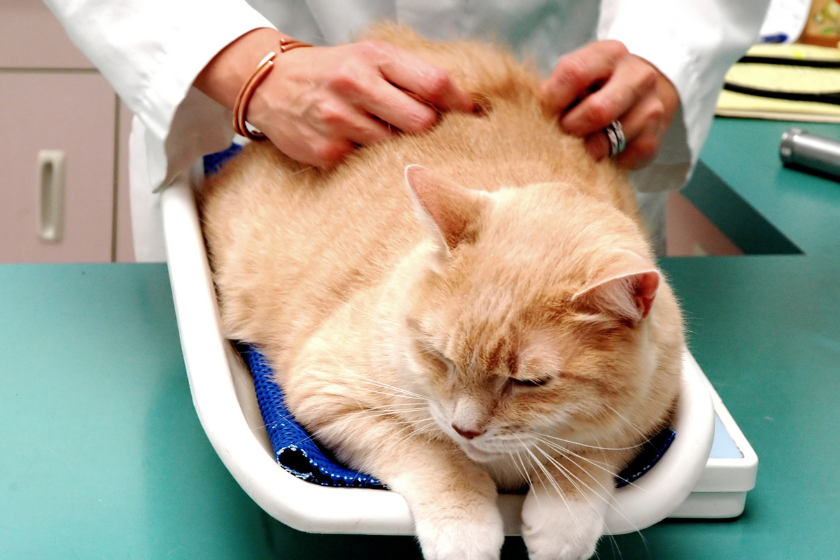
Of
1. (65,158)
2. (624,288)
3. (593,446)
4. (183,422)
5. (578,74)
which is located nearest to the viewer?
(624,288)

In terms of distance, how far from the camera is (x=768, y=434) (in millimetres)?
971

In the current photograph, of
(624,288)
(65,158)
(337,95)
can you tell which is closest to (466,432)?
(624,288)

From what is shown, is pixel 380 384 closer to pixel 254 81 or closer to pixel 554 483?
pixel 554 483

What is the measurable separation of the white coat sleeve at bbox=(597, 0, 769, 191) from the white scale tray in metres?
0.53

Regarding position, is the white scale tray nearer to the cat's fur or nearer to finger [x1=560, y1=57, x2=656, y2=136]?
the cat's fur

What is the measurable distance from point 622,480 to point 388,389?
25cm

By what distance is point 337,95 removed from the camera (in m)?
1.00

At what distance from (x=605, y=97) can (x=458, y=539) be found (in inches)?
23.7

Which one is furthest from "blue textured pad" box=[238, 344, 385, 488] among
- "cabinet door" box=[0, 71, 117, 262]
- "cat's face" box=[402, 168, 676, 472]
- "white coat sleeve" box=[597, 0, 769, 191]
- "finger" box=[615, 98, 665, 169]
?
"cabinet door" box=[0, 71, 117, 262]

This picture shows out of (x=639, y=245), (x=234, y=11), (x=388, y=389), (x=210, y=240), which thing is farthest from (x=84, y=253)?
(x=639, y=245)

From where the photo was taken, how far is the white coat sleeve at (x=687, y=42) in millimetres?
1197

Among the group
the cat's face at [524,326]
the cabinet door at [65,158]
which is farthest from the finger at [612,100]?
the cabinet door at [65,158]

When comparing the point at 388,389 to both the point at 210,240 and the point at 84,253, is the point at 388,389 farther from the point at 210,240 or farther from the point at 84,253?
the point at 84,253

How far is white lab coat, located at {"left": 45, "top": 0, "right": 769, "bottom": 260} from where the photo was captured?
1055 millimetres
